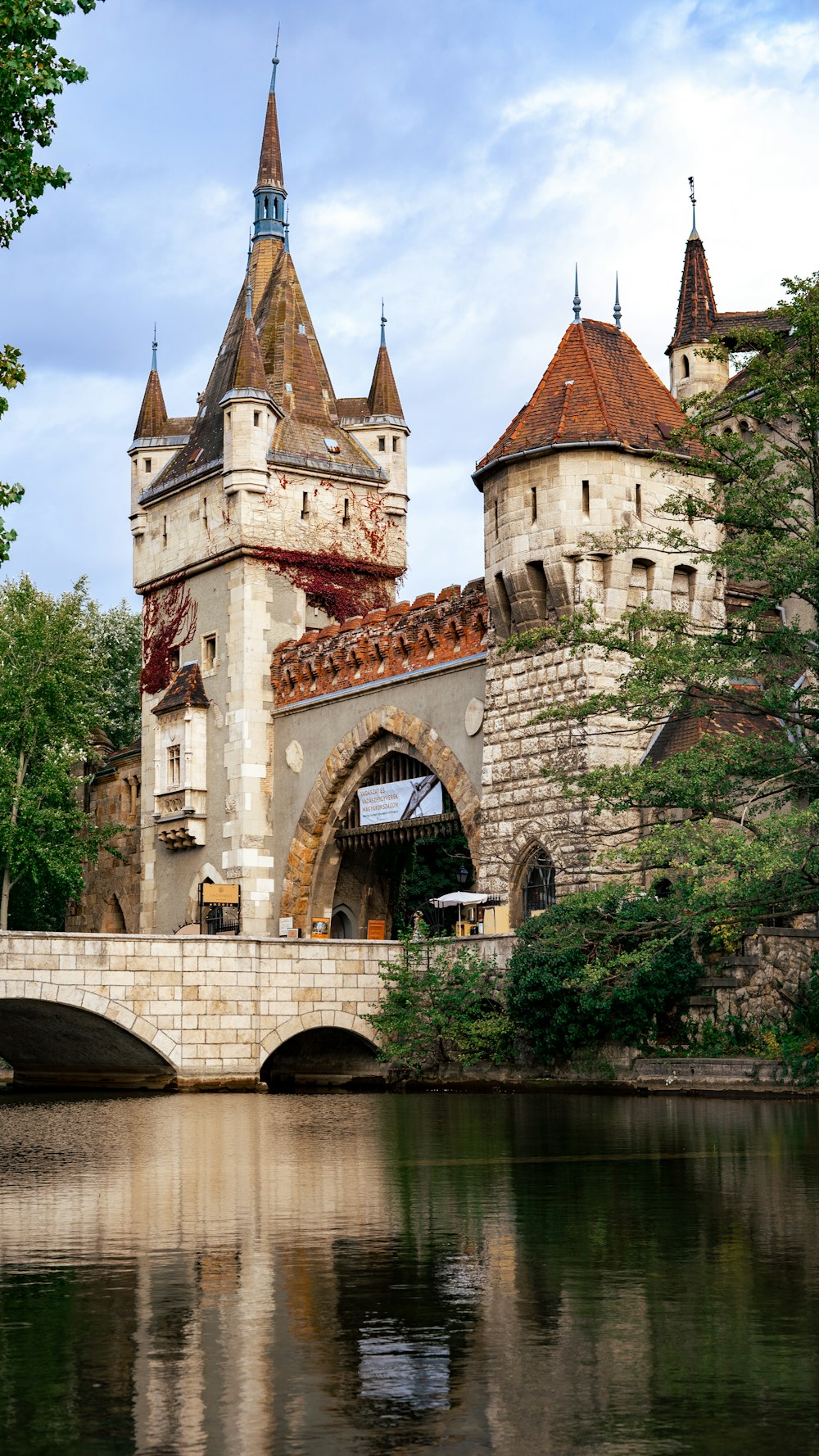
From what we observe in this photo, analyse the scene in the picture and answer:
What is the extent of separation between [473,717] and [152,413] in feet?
58.6

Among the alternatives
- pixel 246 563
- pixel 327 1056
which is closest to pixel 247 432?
pixel 246 563

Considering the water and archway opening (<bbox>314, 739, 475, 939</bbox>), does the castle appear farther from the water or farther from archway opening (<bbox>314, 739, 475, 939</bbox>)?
the water

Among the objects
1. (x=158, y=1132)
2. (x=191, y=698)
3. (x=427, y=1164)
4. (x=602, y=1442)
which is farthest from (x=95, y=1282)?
(x=191, y=698)

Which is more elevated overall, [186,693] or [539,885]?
[186,693]

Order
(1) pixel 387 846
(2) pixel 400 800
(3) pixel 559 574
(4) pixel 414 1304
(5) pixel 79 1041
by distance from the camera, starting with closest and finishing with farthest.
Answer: (4) pixel 414 1304
(3) pixel 559 574
(5) pixel 79 1041
(2) pixel 400 800
(1) pixel 387 846

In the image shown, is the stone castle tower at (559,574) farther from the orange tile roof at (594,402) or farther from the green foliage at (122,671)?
the green foliage at (122,671)

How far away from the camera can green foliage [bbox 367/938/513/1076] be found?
29.4 meters

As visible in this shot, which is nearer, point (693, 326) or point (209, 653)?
point (209, 653)

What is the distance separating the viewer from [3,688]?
139 ft

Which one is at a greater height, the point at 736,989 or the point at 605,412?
the point at 605,412

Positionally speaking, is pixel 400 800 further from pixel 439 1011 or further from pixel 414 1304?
pixel 414 1304

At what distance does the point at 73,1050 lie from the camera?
107 feet

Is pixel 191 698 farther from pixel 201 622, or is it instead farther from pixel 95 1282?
pixel 95 1282

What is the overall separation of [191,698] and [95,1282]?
110 feet
